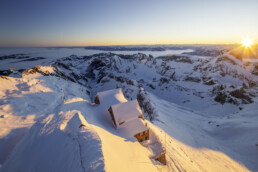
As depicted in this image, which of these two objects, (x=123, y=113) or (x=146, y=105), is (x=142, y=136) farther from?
(x=146, y=105)

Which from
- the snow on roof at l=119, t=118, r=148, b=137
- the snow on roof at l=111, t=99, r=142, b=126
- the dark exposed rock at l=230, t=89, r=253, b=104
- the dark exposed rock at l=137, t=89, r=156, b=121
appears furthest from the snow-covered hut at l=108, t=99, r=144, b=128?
the dark exposed rock at l=230, t=89, r=253, b=104

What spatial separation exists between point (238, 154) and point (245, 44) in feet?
625

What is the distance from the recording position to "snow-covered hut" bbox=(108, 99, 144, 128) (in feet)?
66.5

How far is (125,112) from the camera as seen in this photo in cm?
2131

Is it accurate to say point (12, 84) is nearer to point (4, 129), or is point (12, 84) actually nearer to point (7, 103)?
point (7, 103)

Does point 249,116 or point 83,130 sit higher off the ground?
point 83,130

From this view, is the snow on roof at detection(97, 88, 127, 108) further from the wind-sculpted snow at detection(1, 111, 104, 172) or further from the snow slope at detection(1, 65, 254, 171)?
the wind-sculpted snow at detection(1, 111, 104, 172)

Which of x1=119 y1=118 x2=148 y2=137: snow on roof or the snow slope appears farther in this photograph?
x1=119 y1=118 x2=148 y2=137: snow on roof

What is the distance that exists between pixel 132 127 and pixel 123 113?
3198mm

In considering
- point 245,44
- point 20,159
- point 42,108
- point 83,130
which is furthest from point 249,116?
point 245,44

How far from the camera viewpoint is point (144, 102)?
53094mm

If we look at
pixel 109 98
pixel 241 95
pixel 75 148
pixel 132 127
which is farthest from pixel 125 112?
pixel 241 95

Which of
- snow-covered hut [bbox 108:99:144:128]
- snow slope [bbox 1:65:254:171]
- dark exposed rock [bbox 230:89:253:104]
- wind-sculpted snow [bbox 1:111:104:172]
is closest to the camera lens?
wind-sculpted snow [bbox 1:111:104:172]

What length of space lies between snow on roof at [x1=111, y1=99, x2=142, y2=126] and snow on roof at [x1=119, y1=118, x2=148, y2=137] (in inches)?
36.4
